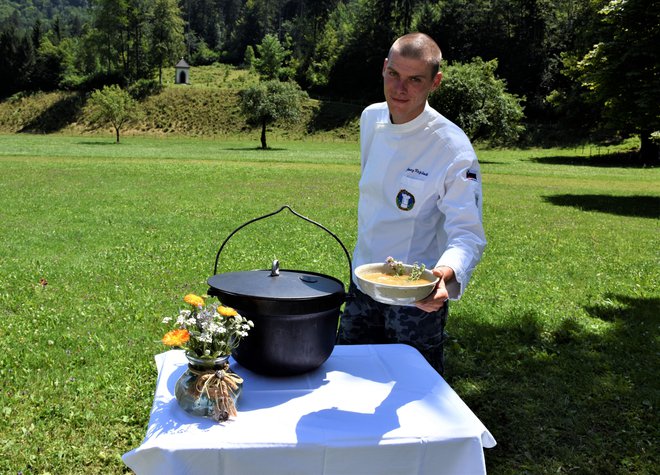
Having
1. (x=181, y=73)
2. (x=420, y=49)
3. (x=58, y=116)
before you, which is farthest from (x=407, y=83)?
(x=181, y=73)

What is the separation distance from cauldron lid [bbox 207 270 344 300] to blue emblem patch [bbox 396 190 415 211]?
1.91ft

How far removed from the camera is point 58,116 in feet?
244

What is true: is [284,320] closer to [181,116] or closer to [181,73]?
[181,116]

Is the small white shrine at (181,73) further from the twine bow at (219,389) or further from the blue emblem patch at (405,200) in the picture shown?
the twine bow at (219,389)

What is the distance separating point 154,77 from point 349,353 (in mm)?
93529

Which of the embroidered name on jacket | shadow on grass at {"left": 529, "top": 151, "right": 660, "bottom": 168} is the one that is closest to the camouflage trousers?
the embroidered name on jacket

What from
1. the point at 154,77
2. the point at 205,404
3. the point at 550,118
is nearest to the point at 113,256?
the point at 205,404

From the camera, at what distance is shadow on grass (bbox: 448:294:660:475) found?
445cm

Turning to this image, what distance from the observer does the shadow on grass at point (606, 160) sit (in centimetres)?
4150

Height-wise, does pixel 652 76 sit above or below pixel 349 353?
above

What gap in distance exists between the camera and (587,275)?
1001 centimetres

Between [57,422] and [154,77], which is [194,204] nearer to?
[57,422]

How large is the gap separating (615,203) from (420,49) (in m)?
19.8

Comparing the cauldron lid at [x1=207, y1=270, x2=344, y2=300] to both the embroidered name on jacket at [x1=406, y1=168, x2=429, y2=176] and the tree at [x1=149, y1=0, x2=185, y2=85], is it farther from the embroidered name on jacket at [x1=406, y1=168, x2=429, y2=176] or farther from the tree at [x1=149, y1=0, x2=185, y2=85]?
Answer: the tree at [x1=149, y1=0, x2=185, y2=85]
